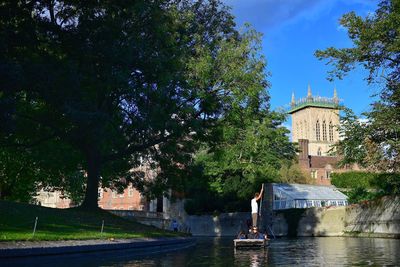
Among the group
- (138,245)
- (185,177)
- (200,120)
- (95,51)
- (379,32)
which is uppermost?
(379,32)

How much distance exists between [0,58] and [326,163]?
98058 mm

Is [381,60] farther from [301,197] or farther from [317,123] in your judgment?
[317,123]

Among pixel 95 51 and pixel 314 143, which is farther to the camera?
pixel 314 143

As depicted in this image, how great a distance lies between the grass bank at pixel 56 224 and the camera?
1694 centimetres

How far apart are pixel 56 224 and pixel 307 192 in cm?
3844

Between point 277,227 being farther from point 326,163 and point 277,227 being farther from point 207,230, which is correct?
point 326,163

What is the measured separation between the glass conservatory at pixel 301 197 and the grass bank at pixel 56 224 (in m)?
26.5

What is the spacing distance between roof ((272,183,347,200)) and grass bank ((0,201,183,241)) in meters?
27.0

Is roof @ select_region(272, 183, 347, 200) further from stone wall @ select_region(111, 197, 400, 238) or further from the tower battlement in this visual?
the tower battlement

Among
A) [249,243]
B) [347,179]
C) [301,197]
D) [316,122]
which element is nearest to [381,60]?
[249,243]

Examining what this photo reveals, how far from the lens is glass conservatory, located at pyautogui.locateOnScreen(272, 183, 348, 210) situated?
5120 cm

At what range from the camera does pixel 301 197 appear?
52.3 meters

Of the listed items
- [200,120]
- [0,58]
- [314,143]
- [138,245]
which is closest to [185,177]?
[200,120]

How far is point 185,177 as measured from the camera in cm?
3462
